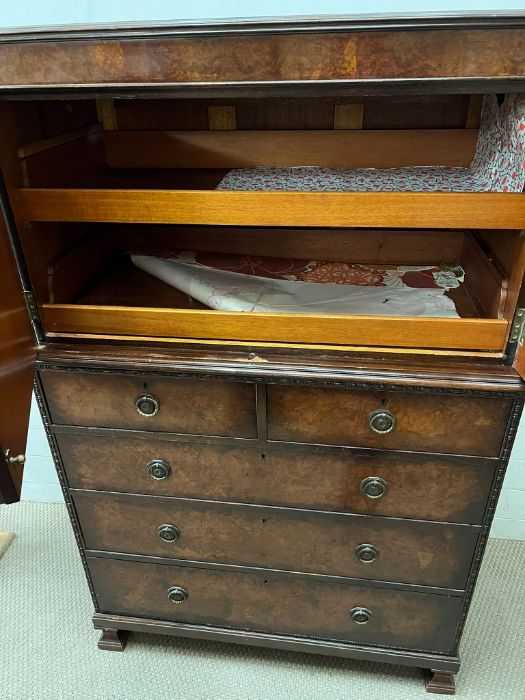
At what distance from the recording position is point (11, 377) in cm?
98

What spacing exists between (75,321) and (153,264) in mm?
262

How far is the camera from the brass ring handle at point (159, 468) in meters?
1.24

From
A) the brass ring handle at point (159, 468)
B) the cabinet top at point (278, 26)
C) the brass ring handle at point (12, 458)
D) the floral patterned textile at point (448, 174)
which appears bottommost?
the brass ring handle at point (159, 468)

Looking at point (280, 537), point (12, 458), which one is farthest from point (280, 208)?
point (280, 537)

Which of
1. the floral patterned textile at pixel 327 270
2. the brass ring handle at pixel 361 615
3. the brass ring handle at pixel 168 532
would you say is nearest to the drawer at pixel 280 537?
the brass ring handle at pixel 168 532

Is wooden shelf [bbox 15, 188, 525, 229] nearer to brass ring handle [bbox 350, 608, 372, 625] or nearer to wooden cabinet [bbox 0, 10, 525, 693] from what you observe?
wooden cabinet [bbox 0, 10, 525, 693]

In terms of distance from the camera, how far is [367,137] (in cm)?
131

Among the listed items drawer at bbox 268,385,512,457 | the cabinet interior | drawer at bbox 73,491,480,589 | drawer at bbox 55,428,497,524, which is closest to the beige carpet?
drawer at bbox 73,491,480,589

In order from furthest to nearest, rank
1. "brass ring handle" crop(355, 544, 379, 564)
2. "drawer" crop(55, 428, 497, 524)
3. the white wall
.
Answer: the white wall
"brass ring handle" crop(355, 544, 379, 564)
"drawer" crop(55, 428, 497, 524)

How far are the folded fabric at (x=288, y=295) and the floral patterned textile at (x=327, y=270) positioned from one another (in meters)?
0.03

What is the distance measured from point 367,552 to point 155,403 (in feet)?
2.03

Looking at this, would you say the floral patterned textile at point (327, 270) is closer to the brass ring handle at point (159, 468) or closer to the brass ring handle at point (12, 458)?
the brass ring handle at point (159, 468)

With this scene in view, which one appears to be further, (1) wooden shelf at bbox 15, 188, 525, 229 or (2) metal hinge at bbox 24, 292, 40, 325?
(2) metal hinge at bbox 24, 292, 40, 325

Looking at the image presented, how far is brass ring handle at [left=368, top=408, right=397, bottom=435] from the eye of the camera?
1.08m
